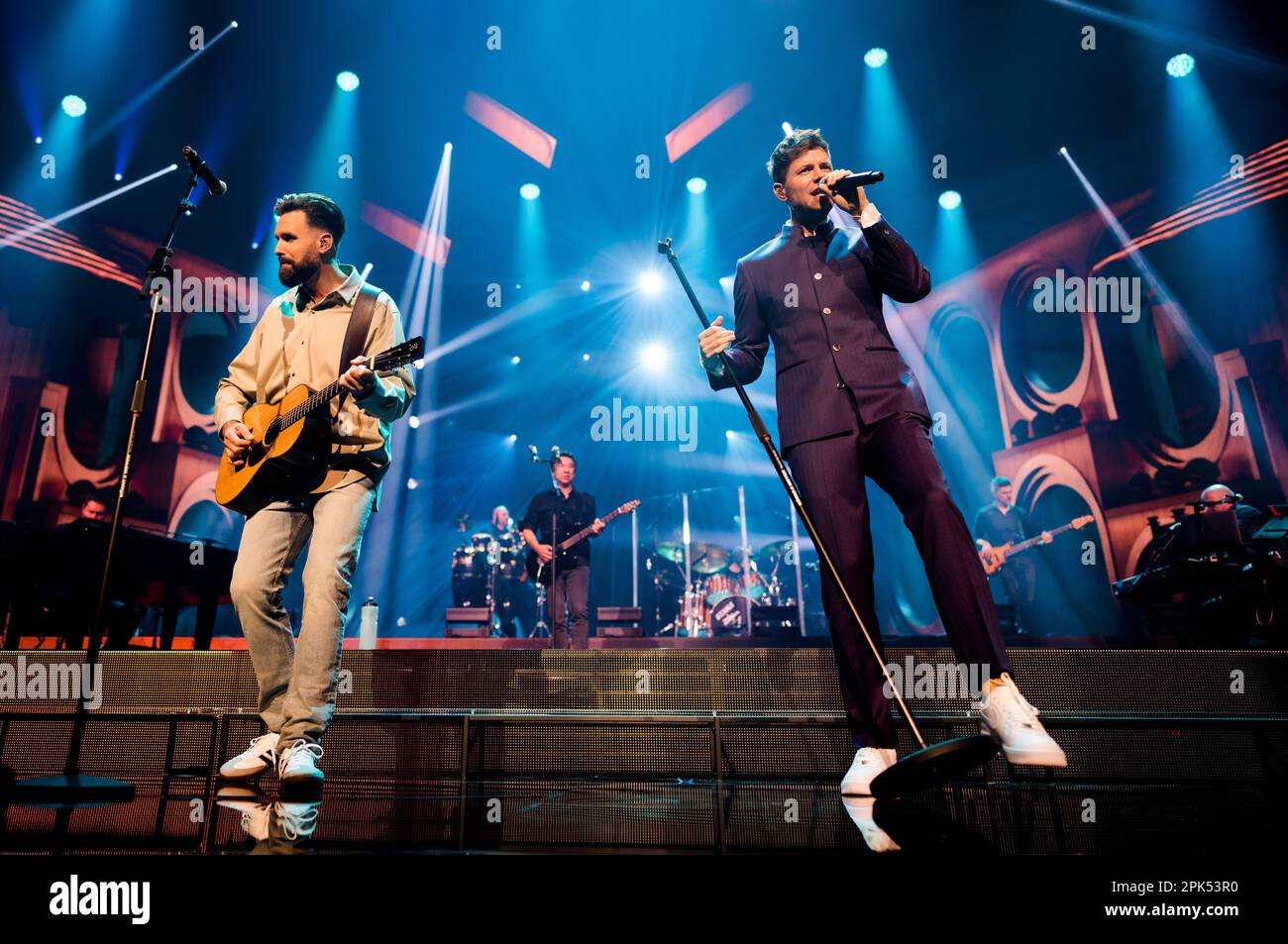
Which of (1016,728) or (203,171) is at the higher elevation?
(203,171)

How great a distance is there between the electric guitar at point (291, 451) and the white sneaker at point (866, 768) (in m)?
1.94

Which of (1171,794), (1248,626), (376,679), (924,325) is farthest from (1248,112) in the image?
(376,679)

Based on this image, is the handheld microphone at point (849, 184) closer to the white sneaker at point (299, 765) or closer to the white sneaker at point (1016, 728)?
the white sneaker at point (1016, 728)

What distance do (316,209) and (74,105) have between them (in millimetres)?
8770

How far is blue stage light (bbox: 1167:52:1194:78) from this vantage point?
27.9 feet

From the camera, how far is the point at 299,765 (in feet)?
7.32

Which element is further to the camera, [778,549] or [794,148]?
[778,549]

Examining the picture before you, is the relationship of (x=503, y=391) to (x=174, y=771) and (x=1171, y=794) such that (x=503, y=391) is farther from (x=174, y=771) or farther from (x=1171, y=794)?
(x=1171, y=794)

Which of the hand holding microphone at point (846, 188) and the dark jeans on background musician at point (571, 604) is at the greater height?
the hand holding microphone at point (846, 188)

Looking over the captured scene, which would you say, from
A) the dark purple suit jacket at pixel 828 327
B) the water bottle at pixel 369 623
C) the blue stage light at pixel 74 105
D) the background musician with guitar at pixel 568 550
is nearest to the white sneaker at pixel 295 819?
the dark purple suit jacket at pixel 828 327

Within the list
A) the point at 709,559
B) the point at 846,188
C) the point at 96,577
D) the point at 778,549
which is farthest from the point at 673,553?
the point at 846,188

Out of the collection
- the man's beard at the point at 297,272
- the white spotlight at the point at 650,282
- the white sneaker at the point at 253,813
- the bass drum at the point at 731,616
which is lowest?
the white sneaker at the point at 253,813

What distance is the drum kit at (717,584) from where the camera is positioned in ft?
35.4

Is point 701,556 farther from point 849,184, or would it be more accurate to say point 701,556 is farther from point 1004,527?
point 849,184
